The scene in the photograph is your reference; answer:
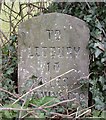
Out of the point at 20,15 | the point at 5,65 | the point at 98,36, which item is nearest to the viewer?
the point at 98,36

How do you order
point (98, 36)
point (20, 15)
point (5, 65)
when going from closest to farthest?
1. point (98, 36)
2. point (5, 65)
3. point (20, 15)

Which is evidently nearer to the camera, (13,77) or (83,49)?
(83,49)

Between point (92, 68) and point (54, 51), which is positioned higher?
point (54, 51)

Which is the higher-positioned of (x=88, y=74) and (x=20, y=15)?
(x=20, y=15)

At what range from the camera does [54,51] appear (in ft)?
8.43

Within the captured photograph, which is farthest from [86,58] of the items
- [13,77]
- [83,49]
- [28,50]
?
[13,77]

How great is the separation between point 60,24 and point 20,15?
949mm

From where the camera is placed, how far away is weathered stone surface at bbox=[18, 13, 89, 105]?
8.33 ft

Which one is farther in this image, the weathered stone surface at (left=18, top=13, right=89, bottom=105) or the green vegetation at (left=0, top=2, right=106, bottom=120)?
the weathered stone surface at (left=18, top=13, right=89, bottom=105)

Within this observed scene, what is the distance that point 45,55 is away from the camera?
8.46ft

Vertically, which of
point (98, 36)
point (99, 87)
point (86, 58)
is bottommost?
point (99, 87)

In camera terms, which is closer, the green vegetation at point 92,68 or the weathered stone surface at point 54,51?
the green vegetation at point 92,68

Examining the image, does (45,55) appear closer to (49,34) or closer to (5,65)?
(49,34)

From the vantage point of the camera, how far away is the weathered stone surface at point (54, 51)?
2.54m
